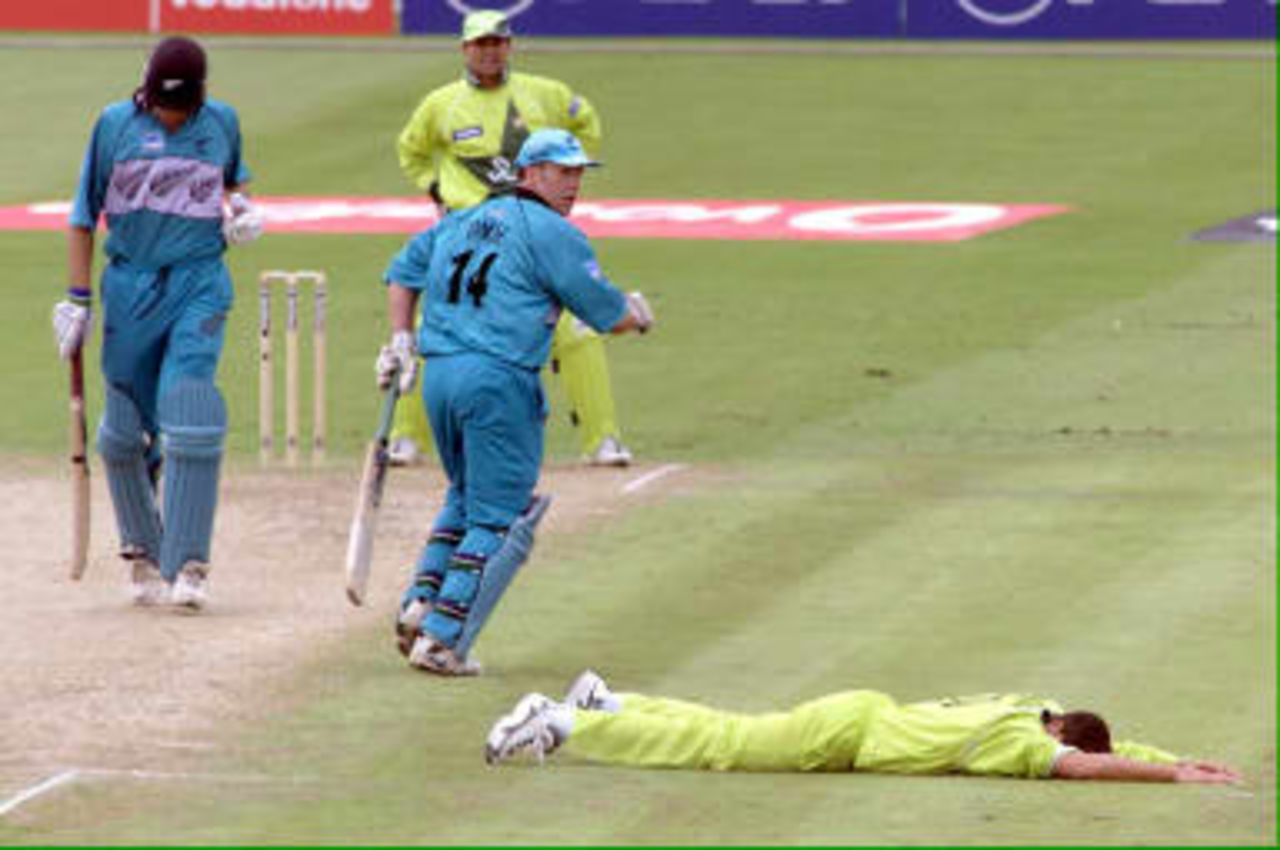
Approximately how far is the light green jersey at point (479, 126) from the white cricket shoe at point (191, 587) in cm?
434

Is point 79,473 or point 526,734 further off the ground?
point 526,734

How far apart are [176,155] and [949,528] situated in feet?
14.3

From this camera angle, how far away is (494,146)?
1883 centimetres

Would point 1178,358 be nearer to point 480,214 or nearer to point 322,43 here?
point 480,214

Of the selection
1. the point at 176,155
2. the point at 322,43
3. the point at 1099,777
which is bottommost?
the point at 322,43

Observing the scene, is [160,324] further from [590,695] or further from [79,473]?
[590,695]

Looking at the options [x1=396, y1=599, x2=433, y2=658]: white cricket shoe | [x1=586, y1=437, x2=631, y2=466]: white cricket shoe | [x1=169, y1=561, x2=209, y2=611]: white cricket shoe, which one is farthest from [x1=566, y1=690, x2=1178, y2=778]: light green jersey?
[x1=586, y1=437, x2=631, y2=466]: white cricket shoe

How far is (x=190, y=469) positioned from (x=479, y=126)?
456cm

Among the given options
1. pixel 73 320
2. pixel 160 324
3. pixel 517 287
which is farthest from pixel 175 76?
pixel 517 287

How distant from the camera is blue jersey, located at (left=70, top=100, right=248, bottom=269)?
14734 millimetres

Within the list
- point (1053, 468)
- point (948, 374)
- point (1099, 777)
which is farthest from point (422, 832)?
point (948, 374)

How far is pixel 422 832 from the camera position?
10.8 meters

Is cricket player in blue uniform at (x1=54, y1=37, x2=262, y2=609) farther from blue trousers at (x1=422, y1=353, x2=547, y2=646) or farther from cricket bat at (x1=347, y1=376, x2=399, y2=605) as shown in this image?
blue trousers at (x1=422, y1=353, x2=547, y2=646)

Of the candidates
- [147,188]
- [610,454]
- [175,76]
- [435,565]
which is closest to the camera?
[435,565]
